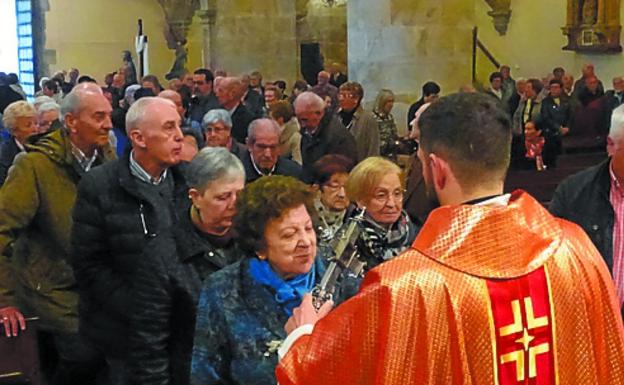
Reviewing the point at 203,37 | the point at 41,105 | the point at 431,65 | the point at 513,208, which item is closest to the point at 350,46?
the point at 431,65

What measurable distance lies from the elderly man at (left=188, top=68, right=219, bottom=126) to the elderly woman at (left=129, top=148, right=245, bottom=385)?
6251mm

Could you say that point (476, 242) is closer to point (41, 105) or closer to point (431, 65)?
point (41, 105)

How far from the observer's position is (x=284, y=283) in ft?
10.8

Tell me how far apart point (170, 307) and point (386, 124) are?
23.5 ft

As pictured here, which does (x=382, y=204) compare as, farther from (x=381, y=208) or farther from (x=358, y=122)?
(x=358, y=122)

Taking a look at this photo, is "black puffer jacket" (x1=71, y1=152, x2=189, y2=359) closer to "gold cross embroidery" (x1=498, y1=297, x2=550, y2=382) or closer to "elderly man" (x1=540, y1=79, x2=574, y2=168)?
"gold cross embroidery" (x1=498, y1=297, x2=550, y2=382)

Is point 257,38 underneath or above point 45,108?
above

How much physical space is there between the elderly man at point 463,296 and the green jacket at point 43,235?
2406mm

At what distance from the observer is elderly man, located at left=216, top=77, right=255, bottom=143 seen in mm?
9620

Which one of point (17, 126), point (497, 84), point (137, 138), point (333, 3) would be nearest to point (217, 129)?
point (17, 126)

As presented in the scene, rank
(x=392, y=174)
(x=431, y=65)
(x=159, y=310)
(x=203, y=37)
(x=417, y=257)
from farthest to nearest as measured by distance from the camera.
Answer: (x=203, y=37) < (x=431, y=65) < (x=392, y=174) < (x=159, y=310) < (x=417, y=257)

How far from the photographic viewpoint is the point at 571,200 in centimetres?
475

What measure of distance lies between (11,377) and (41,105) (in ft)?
13.8

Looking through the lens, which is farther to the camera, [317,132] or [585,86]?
[585,86]
